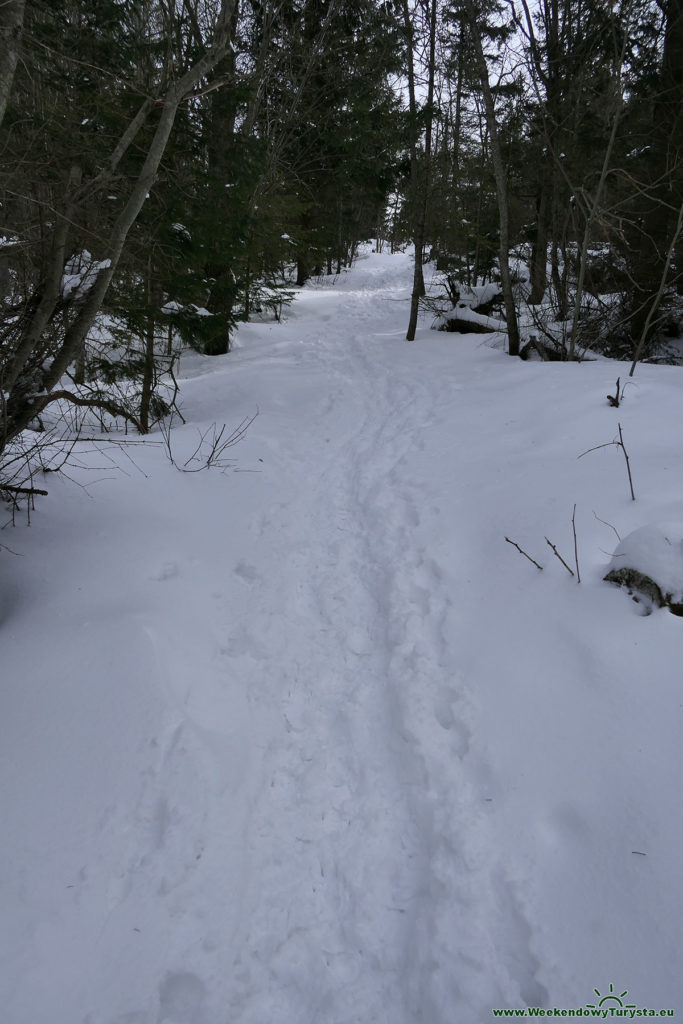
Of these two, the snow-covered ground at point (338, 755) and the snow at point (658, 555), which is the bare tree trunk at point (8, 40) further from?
the snow at point (658, 555)

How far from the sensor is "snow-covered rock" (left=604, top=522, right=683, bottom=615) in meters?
2.87

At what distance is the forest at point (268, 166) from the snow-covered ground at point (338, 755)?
152 cm

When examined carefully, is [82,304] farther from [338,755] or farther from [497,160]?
[497,160]

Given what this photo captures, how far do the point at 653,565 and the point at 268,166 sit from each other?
11.0 meters

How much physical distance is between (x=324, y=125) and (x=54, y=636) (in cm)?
1380

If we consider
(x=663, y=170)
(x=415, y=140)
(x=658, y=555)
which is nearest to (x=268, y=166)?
(x=415, y=140)

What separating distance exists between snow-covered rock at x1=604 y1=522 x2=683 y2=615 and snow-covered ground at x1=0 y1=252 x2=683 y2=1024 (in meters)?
0.12

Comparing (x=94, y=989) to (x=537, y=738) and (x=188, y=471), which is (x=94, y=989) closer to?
(x=537, y=738)

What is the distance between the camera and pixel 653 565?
295cm

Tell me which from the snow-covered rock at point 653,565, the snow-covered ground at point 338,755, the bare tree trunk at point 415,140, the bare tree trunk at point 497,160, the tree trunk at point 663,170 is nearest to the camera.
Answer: the snow-covered ground at point 338,755

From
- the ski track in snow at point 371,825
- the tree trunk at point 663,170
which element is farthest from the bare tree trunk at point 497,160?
the ski track in snow at point 371,825

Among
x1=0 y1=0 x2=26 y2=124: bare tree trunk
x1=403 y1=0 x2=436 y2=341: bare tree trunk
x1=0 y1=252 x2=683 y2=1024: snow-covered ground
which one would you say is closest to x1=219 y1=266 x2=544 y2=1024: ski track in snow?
x1=0 y1=252 x2=683 y2=1024: snow-covered ground

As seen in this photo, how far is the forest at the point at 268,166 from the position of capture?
370cm

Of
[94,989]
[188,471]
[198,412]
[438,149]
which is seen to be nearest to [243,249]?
[198,412]
